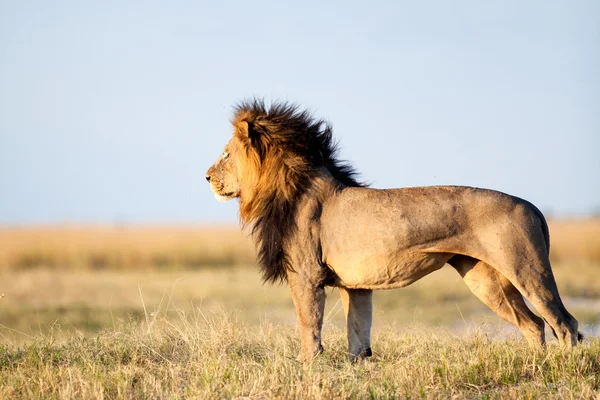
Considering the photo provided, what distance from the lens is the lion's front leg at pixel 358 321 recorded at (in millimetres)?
5989

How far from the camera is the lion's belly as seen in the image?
5.64 m

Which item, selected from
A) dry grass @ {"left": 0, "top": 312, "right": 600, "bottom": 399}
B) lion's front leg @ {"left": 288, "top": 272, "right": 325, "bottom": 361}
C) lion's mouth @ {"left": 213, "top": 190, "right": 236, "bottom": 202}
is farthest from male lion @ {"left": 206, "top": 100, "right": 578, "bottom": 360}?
dry grass @ {"left": 0, "top": 312, "right": 600, "bottom": 399}

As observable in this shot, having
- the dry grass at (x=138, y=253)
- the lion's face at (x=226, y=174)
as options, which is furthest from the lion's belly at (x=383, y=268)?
the dry grass at (x=138, y=253)

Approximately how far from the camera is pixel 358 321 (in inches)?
237

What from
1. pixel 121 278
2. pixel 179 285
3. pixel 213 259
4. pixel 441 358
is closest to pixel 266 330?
pixel 441 358

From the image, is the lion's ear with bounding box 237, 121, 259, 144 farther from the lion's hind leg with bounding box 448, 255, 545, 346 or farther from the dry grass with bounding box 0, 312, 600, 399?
the lion's hind leg with bounding box 448, 255, 545, 346

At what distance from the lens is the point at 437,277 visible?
63.0 feet

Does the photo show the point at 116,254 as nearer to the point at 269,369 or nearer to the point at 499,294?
the point at 499,294

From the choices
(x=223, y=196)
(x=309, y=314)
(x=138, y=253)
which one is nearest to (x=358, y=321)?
(x=309, y=314)

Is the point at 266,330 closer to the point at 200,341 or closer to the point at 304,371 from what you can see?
the point at 200,341

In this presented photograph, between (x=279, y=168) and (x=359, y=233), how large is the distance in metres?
0.75

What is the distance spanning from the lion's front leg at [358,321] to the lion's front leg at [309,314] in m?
0.42

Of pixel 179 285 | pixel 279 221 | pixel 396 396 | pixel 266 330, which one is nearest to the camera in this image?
pixel 396 396

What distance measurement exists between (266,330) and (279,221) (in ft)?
4.77
